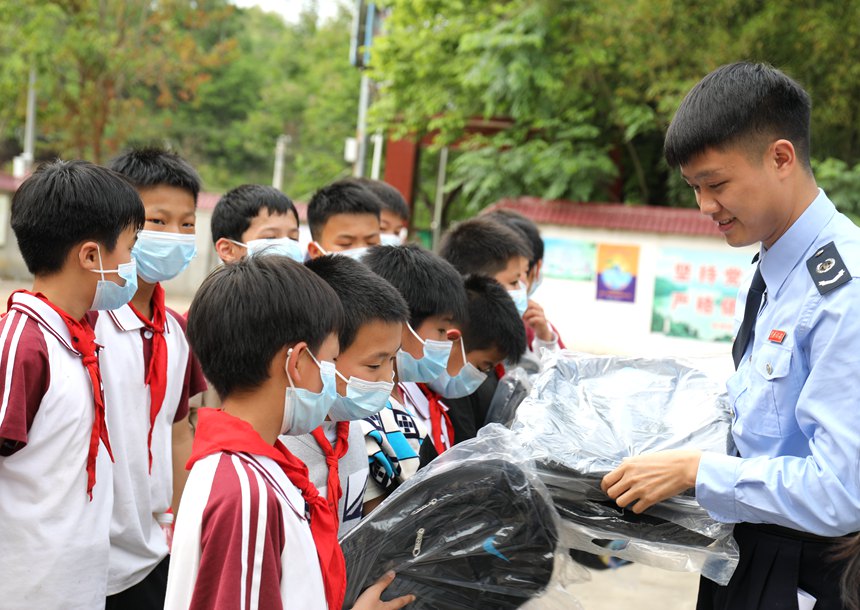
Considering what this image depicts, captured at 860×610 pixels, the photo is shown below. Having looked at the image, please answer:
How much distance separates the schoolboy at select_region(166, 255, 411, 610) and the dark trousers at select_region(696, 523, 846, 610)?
0.69m

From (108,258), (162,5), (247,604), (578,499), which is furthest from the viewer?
(162,5)

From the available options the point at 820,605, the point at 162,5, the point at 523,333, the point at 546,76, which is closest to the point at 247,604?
the point at 820,605

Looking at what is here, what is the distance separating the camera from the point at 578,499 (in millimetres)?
1744

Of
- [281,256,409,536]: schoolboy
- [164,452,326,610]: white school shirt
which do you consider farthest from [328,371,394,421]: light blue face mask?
[164,452,326,610]: white school shirt

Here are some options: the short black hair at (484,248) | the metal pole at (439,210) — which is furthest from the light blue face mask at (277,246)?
the metal pole at (439,210)

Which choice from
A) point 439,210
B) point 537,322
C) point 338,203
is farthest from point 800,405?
point 439,210

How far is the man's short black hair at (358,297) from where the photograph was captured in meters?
1.97

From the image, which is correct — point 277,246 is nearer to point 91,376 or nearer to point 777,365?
point 91,376

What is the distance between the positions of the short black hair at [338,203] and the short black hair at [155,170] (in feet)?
2.75

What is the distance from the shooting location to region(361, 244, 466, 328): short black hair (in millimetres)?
2494

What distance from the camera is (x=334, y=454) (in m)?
1.93

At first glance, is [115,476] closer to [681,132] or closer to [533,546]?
[533,546]

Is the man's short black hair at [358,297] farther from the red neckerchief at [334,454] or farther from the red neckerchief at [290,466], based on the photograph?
the red neckerchief at [290,466]

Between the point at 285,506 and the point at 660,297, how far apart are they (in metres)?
9.44
